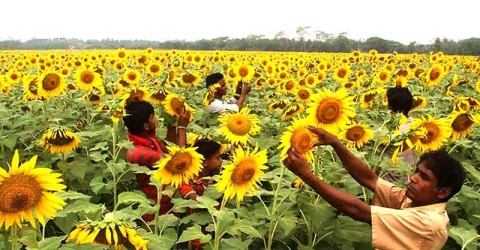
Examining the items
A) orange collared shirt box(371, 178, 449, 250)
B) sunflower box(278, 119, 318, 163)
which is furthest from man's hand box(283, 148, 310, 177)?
orange collared shirt box(371, 178, 449, 250)

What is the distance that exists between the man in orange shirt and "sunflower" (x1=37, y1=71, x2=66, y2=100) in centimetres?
368

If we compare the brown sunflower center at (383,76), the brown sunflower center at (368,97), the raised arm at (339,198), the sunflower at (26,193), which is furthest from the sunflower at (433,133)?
the brown sunflower center at (383,76)

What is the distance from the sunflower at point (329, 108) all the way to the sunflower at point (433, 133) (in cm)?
73

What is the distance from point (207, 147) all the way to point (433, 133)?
5.32 feet

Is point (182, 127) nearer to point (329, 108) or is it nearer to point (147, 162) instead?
point (147, 162)

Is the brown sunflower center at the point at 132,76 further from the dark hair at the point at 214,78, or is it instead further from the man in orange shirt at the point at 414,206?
the man in orange shirt at the point at 414,206

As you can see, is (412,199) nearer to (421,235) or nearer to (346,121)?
(421,235)

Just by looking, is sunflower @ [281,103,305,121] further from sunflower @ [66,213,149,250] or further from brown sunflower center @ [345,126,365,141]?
sunflower @ [66,213,149,250]

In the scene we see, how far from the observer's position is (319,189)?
2.70 metres

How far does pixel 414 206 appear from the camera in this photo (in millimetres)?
2803

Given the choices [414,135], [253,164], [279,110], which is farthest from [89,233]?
[279,110]

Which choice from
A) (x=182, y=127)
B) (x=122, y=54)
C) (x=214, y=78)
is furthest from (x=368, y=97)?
(x=122, y=54)

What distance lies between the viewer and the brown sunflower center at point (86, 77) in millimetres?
6539

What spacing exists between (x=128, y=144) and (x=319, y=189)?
65.0 inches
